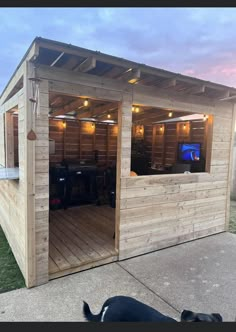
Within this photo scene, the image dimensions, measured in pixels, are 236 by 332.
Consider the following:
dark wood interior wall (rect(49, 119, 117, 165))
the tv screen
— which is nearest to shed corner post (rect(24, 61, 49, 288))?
dark wood interior wall (rect(49, 119, 117, 165))

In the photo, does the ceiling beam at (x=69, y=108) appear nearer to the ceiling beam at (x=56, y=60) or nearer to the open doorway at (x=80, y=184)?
the open doorway at (x=80, y=184)

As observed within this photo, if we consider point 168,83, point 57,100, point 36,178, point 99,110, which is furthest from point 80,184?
point 168,83

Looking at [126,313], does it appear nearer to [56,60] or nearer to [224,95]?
[56,60]

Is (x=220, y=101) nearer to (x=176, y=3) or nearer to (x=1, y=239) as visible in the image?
(x=176, y=3)

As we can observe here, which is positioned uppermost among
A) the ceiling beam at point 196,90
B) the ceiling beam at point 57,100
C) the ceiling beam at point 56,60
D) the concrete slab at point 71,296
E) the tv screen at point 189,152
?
the ceiling beam at point 56,60

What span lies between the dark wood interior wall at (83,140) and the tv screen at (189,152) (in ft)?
7.82

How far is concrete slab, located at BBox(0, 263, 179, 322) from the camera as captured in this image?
7.30 feet

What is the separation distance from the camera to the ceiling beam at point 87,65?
2.62 m

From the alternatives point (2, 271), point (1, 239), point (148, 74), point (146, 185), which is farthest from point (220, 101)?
point (1, 239)

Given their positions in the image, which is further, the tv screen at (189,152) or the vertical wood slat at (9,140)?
the tv screen at (189,152)

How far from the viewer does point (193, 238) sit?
4.30m

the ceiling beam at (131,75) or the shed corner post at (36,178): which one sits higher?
the ceiling beam at (131,75)

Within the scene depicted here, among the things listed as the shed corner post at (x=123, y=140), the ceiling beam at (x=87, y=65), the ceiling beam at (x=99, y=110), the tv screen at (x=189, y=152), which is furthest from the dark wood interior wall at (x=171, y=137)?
the ceiling beam at (x=87, y=65)

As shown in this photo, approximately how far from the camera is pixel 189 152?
245 inches
